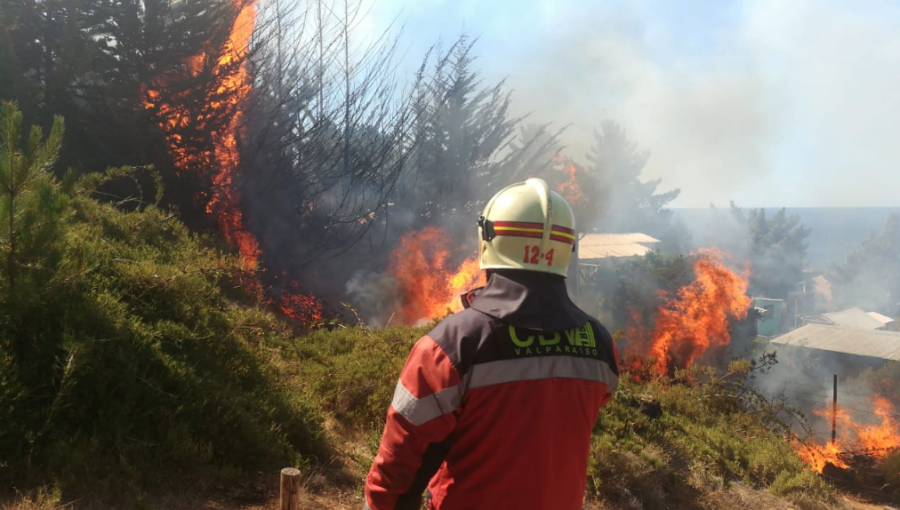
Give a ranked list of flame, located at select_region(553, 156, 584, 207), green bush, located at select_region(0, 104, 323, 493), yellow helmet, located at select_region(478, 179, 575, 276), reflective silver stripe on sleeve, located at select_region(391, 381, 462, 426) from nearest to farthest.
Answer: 1. reflective silver stripe on sleeve, located at select_region(391, 381, 462, 426)
2. yellow helmet, located at select_region(478, 179, 575, 276)
3. green bush, located at select_region(0, 104, 323, 493)
4. flame, located at select_region(553, 156, 584, 207)

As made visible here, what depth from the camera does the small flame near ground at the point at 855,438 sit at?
35.9 ft

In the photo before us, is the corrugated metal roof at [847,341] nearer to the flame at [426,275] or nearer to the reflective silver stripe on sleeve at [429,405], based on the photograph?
the flame at [426,275]

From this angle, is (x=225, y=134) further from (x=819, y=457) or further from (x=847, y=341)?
(x=847, y=341)

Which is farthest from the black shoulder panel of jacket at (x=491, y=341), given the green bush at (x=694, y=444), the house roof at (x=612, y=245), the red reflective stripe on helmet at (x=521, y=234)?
the house roof at (x=612, y=245)

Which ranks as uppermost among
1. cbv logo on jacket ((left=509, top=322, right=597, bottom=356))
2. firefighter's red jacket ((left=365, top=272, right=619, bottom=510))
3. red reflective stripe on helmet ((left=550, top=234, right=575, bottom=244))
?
red reflective stripe on helmet ((left=550, top=234, right=575, bottom=244))

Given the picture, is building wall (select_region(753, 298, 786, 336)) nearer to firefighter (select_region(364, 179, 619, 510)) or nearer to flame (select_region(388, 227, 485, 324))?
flame (select_region(388, 227, 485, 324))

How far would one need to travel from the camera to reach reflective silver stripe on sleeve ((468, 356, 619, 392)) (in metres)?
1.92

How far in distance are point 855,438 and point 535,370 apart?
59.6ft

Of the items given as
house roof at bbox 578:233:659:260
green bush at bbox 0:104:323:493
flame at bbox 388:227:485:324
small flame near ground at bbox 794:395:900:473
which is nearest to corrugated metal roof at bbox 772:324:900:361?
small flame near ground at bbox 794:395:900:473

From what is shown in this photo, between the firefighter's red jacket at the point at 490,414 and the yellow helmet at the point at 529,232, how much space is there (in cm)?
15

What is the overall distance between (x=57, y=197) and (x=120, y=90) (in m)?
9.37

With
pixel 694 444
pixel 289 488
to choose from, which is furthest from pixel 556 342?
pixel 694 444

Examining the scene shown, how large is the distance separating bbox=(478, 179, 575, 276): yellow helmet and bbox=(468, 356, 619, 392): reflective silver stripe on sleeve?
33 cm

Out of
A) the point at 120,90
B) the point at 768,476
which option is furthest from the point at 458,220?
the point at 768,476
